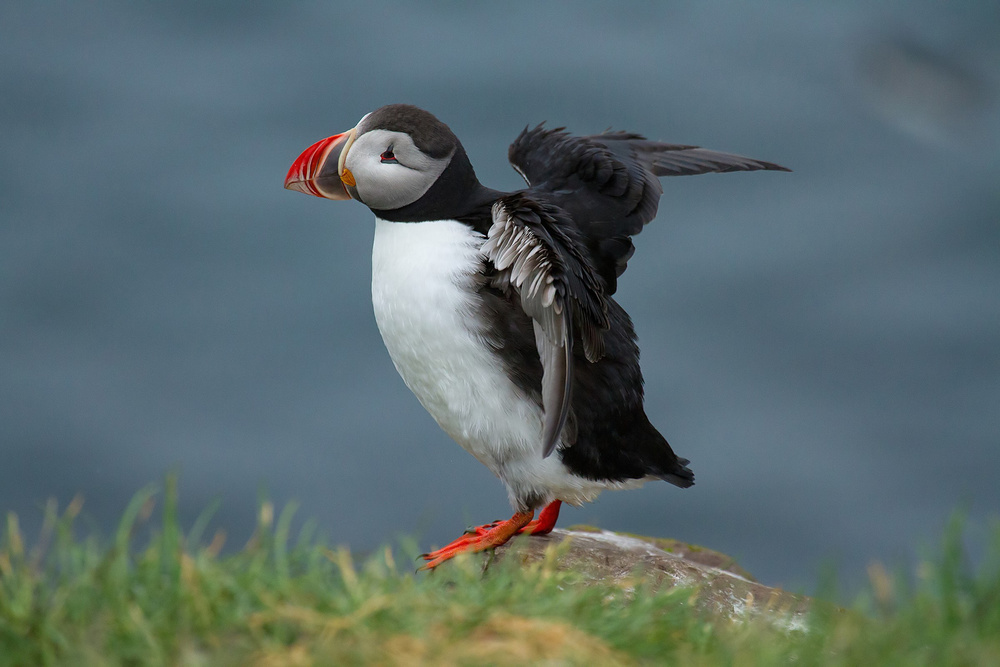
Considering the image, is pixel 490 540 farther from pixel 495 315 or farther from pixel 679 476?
pixel 495 315

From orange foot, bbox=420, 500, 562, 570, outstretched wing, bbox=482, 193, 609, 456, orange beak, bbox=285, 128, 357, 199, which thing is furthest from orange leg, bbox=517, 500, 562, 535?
orange beak, bbox=285, 128, 357, 199

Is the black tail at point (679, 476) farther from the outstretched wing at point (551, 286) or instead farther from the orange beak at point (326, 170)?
the orange beak at point (326, 170)

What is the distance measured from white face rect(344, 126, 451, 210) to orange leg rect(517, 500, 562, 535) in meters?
1.21

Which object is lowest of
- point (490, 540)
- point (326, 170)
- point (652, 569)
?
point (490, 540)

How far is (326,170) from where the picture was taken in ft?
11.4

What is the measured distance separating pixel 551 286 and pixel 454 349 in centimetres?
53

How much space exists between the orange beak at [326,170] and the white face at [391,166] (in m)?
0.03

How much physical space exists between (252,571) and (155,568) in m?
0.20

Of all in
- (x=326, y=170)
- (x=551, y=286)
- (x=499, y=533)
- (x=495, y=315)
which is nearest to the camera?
(x=551, y=286)

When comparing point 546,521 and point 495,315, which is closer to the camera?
point 495,315

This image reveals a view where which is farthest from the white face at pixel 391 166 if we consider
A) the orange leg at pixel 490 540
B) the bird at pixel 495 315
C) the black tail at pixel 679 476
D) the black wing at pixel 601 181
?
the black tail at pixel 679 476

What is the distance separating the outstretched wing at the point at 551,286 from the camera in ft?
9.80

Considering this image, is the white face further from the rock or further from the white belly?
the rock

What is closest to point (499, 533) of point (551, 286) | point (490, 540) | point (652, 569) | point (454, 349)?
point (490, 540)
